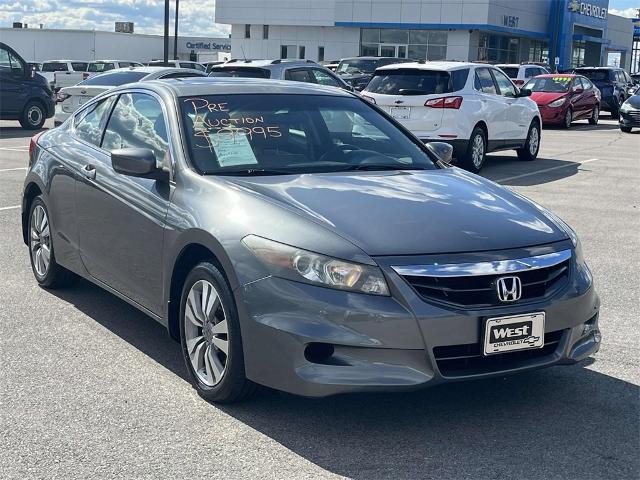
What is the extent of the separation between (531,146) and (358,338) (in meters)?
14.0

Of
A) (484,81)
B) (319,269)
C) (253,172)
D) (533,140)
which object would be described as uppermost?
(484,81)

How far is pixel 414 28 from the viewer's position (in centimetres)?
5856

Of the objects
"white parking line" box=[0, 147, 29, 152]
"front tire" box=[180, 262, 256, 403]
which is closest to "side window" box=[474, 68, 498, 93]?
"white parking line" box=[0, 147, 29, 152]

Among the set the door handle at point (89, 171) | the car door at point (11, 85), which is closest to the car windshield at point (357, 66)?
the car door at point (11, 85)

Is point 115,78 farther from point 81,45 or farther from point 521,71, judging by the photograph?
point 81,45

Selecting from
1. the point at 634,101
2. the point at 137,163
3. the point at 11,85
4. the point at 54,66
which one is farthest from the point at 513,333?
the point at 54,66

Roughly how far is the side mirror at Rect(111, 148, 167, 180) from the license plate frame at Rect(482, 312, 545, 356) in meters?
1.99

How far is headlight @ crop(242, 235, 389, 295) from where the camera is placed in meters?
4.07

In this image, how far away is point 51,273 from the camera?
6723mm

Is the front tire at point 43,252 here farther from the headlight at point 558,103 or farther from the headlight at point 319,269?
the headlight at point 558,103

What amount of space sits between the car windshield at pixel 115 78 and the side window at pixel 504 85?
6.12 meters

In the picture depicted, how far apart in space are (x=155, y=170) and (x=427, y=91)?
10.2 metres

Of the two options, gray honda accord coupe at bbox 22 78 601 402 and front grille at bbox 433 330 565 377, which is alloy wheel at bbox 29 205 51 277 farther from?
front grille at bbox 433 330 565 377

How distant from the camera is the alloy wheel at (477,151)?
1503 centimetres
